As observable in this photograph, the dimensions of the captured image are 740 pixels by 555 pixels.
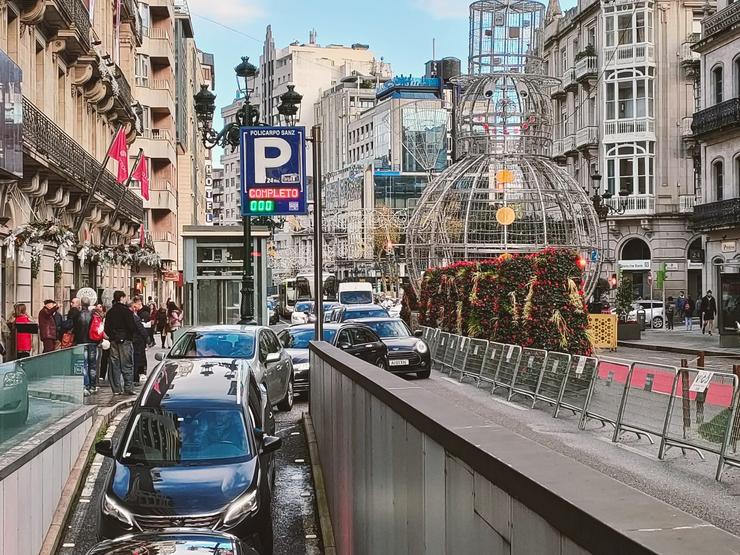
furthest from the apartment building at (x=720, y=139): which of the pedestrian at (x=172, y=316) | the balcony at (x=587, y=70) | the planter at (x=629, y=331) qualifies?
the pedestrian at (x=172, y=316)

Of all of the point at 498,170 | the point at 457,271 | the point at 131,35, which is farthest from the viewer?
the point at 131,35

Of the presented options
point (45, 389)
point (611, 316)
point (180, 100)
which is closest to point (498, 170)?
point (611, 316)

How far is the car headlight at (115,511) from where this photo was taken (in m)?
8.97

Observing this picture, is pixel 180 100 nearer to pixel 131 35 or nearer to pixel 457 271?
pixel 131 35

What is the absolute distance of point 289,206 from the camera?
81.3 feet

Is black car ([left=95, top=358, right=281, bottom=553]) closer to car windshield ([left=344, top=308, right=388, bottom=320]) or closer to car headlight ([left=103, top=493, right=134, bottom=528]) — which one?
car headlight ([left=103, top=493, right=134, bottom=528])

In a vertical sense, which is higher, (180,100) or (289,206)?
(180,100)

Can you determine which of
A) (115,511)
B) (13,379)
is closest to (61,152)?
(13,379)

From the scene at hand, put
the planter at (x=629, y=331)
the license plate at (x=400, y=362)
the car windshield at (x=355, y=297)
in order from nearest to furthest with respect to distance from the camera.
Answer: the license plate at (x=400, y=362) → the planter at (x=629, y=331) → the car windshield at (x=355, y=297)

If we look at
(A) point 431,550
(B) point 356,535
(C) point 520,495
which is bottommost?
(B) point 356,535

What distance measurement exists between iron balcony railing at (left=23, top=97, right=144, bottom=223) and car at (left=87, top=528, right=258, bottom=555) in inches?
757

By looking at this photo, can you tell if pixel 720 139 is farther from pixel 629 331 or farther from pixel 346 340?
pixel 346 340

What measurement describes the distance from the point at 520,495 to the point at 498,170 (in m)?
33.2

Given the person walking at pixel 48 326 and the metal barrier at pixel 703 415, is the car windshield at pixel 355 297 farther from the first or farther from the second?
the metal barrier at pixel 703 415
